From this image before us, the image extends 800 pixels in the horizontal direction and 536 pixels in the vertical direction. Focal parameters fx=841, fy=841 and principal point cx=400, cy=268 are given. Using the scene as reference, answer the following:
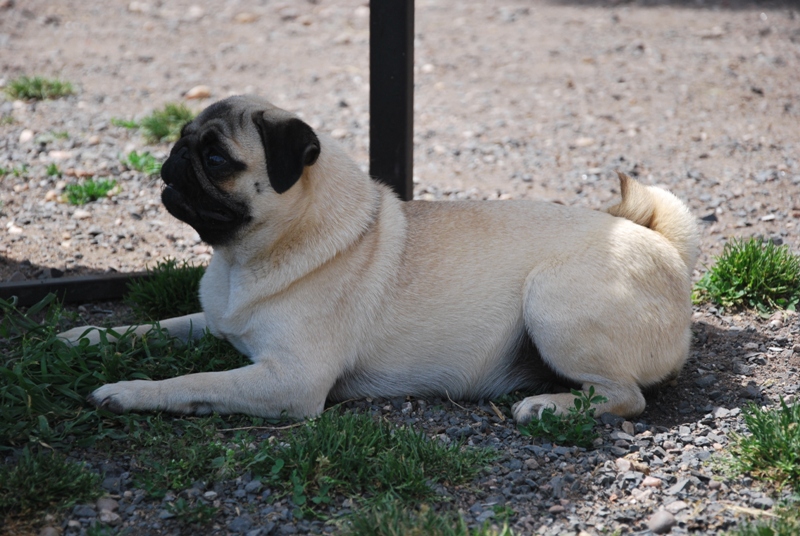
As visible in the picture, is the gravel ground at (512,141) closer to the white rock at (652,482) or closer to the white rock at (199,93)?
the white rock at (652,482)

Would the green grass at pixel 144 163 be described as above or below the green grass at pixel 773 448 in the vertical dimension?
above

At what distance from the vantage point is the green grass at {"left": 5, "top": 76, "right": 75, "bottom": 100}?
8.44 metres

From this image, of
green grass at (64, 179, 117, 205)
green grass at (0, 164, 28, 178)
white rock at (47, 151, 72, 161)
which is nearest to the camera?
green grass at (64, 179, 117, 205)

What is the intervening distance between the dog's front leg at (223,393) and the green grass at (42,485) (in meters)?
0.49

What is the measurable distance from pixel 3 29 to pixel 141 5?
6.41 feet

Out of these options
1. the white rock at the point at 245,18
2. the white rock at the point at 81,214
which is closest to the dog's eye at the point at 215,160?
the white rock at the point at 81,214

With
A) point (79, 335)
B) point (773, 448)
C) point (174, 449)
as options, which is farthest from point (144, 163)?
point (773, 448)

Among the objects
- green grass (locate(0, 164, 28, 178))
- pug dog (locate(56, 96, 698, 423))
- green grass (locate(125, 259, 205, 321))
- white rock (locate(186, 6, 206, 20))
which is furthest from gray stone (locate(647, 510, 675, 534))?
white rock (locate(186, 6, 206, 20))

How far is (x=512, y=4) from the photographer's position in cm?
1212

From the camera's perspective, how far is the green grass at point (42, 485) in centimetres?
310

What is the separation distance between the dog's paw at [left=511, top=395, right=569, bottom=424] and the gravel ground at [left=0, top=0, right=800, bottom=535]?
0.38 ft

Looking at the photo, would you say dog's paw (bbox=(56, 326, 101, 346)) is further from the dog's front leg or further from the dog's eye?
the dog's eye

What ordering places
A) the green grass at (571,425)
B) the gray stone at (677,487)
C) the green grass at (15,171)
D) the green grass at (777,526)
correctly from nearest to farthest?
the green grass at (777,526)
the gray stone at (677,487)
the green grass at (571,425)
the green grass at (15,171)

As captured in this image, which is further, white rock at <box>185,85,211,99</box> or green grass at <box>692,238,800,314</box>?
white rock at <box>185,85,211,99</box>
